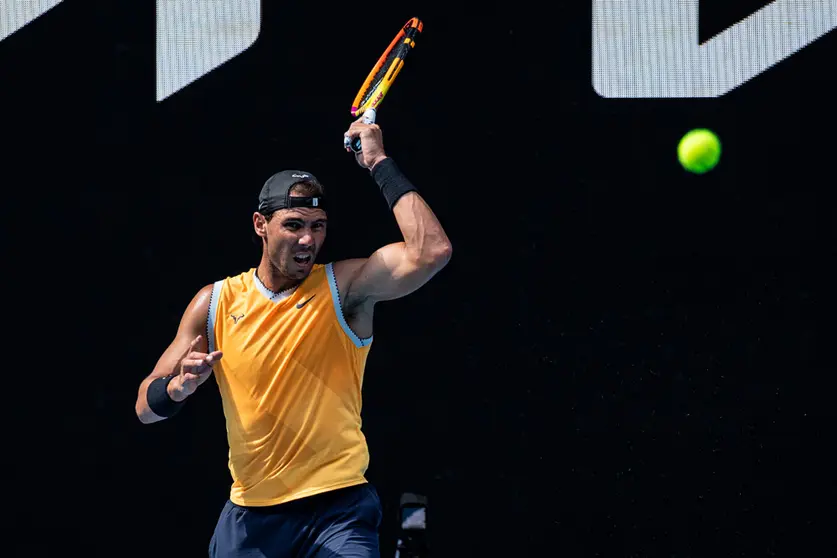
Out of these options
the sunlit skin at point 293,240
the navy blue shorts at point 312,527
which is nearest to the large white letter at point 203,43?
the sunlit skin at point 293,240

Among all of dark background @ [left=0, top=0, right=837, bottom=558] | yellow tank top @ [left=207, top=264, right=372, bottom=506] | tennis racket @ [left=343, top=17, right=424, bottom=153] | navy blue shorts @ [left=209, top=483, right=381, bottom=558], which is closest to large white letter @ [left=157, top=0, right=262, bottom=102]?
dark background @ [left=0, top=0, right=837, bottom=558]

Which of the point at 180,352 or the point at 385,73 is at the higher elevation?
the point at 385,73

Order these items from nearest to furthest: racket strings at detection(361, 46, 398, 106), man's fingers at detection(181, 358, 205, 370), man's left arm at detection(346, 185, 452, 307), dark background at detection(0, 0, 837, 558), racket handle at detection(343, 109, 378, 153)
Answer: man's fingers at detection(181, 358, 205, 370)
man's left arm at detection(346, 185, 452, 307)
racket handle at detection(343, 109, 378, 153)
racket strings at detection(361, 46, 398, 106)
dark background at detection(0, 0, 837, 558)

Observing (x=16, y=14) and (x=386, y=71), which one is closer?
(x=386, y=71)

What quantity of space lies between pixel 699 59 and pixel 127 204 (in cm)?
237

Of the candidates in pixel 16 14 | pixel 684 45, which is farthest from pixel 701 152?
pixel 16 14

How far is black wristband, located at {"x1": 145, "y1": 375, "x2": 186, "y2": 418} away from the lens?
3.92 metres

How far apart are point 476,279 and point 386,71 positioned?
42.4 inches

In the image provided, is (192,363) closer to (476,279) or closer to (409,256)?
(409,256)

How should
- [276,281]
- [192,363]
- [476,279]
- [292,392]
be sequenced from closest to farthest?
[192,363] < [292,392] < [276,281] < [476,279]

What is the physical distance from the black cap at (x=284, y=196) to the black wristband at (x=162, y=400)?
0.64 m

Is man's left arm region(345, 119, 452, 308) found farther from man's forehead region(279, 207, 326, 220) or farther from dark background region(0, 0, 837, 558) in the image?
dark background region(0, 0, 837, 558)

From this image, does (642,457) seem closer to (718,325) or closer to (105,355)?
(718,325)

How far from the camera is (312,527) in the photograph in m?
3.90
